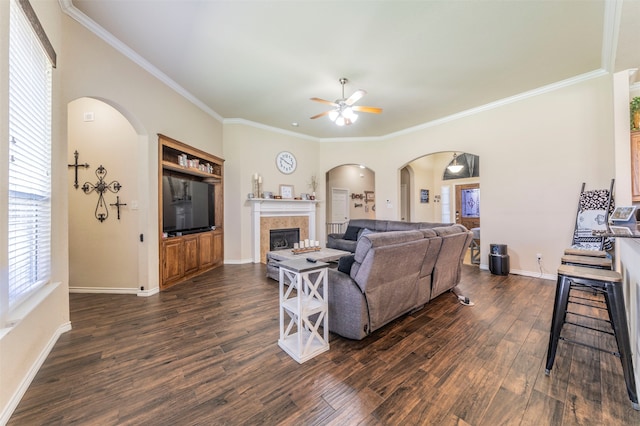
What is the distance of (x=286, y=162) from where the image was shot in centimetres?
623

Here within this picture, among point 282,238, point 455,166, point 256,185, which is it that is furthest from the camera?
point 455,166

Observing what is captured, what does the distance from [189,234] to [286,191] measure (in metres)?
2.52

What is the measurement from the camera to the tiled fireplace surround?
18.3 ft

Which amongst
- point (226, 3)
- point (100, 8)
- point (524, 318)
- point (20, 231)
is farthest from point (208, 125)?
point (524, 318)

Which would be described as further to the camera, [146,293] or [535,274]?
[535,274]

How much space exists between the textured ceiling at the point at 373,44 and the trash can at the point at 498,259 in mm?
2651

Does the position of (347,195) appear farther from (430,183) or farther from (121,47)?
(121,47)

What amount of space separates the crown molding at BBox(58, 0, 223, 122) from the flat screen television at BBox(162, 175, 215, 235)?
4.65 feet

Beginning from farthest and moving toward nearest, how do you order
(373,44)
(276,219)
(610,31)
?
1. (276,219)
2. (373,44)
3. (610,31)

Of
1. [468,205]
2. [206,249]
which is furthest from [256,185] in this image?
[468,205]

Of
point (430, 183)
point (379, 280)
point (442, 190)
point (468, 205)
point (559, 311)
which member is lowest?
point (559, 311)

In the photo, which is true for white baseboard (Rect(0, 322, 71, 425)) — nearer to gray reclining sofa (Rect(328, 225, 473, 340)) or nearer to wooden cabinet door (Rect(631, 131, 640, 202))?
gray reclining sofa (Rect(328, 225, 473, 340))

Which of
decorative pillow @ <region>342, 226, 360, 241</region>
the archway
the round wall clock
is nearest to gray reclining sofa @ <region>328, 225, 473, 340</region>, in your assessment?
decorative pillow @ <region>342, 226, 360, 241</region>

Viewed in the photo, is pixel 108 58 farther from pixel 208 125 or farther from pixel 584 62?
pixel 584 62
